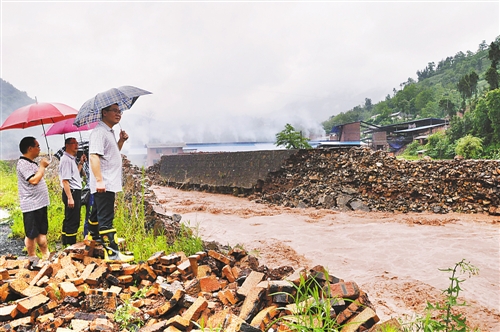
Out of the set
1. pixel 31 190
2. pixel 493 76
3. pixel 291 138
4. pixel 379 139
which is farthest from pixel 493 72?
pixel 31 190

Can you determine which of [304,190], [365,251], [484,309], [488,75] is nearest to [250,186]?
[304,190]

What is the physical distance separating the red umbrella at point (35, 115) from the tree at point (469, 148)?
15.4 metres

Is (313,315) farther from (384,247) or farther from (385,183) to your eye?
(385,183)

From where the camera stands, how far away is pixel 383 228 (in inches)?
287

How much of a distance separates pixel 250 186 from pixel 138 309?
10764mm

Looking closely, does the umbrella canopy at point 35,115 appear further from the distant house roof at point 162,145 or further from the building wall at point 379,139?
the distant house roof at point 162,145

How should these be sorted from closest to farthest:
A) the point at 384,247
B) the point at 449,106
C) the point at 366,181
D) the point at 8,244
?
the point at 8,244 → the point at 384,247 → the point at 366,181 → the point at 449,106

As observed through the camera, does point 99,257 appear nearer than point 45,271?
No

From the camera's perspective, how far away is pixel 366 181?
9.92 m

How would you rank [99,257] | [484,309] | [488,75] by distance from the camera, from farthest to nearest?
[488,75], [484,309], [99,257]

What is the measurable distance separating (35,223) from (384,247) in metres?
5.35

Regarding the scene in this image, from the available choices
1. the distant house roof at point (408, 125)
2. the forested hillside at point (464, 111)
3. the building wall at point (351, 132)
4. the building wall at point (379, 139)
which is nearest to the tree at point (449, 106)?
the forested hillside at point (464, 111)

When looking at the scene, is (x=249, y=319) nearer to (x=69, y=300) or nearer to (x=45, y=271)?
(x=69, y=300)

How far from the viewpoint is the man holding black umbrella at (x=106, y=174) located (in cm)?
289
